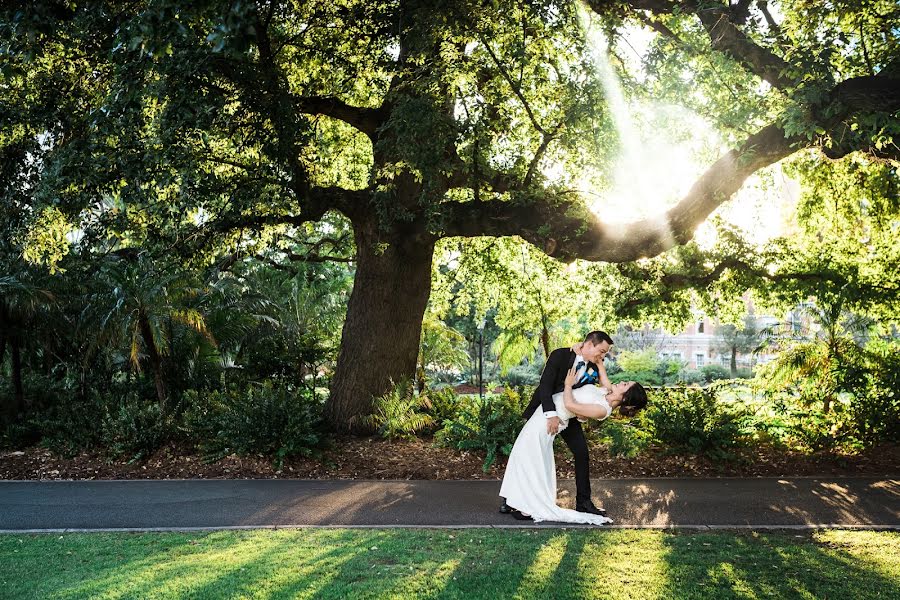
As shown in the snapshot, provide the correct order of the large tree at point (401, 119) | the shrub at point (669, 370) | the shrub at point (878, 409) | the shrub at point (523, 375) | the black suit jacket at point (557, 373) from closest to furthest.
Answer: the black suit jacket at point (557, 373) → the large tree at point (401, 119) → the shrub at point (878, 409) → the shrub at point (523, 375) → the shrub at point (669, 370)

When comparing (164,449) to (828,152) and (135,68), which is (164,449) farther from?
(828,152)

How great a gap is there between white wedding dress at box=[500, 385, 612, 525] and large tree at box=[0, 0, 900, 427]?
3.93 metres

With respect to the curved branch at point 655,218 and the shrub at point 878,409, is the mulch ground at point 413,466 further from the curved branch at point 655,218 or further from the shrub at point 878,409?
the curved branch at point 655,218

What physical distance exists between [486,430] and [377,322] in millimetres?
3424

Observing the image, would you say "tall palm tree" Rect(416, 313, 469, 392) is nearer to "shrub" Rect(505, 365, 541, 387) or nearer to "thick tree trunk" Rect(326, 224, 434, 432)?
"thick tree trunk" Rect(326, 224, 434, 432)

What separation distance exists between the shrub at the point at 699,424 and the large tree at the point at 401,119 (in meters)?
2.51

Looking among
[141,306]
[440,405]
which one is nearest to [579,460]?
[440,405]

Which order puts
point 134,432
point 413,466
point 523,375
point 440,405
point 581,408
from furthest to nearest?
point 523,375 → point 440,405 → point 134,432 → point 413,466 → point 581,408

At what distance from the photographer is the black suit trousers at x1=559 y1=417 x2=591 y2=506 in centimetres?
789

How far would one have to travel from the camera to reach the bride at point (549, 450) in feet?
24.5

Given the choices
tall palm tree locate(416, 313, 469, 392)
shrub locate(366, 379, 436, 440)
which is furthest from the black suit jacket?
tall palm tree locate(416, 313, 469, 392)

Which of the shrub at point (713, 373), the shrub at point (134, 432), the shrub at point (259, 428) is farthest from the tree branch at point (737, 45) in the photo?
the shrub at point (713, 373)

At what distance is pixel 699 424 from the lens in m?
11.0

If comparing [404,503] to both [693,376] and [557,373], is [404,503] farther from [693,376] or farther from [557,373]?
[693,376]
